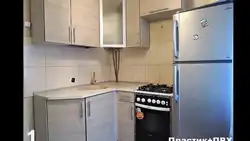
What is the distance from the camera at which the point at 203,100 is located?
159cm

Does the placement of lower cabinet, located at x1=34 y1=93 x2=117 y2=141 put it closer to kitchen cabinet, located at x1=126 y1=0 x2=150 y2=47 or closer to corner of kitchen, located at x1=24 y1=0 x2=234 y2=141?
corner of kitchen, located at x1=24 y1=0 x2=234 y2=141

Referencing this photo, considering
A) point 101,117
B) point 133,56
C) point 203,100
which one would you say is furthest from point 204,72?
point 133,56

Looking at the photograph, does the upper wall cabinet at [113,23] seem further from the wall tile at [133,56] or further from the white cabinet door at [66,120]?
the white cabinet door at [66,120]

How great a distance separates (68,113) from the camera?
196cm

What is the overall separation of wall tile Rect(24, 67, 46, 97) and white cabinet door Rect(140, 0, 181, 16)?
156 cm

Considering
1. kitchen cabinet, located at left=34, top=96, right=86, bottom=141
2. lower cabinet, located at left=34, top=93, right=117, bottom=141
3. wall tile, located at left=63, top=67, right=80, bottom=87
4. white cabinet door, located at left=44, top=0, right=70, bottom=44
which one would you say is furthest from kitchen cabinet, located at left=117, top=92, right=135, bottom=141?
white cabinet door, located at left=44, top=0, right=70, bottom=44

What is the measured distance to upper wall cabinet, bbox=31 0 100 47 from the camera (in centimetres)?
196

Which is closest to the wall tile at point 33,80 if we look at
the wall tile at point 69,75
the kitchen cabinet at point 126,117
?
the wall tile at point 69,75

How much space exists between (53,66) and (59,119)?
2.43ft

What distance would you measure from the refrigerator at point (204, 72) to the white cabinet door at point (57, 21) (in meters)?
1.27

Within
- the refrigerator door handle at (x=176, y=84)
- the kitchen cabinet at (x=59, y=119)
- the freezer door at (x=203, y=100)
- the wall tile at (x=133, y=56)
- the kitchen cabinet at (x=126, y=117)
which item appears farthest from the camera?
the wall tile at (x=133, y=56)

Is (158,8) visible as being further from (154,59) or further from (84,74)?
(84,74)

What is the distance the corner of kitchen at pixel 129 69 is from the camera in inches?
60.8
